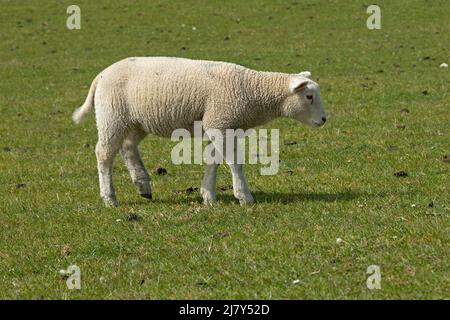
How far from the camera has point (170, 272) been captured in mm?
7703

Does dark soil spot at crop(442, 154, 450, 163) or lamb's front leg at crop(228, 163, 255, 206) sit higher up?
lamb's front leg at crop(228, 163, 255, 206)

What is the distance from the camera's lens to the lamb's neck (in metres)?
10.3

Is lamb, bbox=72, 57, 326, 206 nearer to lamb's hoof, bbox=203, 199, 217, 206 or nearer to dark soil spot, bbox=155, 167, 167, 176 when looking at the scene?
lamb's hoof, bbox=203, 199, 217, 206

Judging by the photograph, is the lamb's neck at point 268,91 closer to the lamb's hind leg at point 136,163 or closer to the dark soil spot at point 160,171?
the lamb's hind leg at point 136,163

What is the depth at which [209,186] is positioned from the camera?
33.9 ft

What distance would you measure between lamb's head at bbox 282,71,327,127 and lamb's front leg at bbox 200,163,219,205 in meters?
1.14

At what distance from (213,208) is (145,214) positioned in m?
0.79

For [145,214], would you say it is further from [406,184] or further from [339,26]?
[339,26]

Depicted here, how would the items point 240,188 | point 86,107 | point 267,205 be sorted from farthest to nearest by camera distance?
point 86,107, point 240,188, point 267,205

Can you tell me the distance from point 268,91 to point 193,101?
0.94 m

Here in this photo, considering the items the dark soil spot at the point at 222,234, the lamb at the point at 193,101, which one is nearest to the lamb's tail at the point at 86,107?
the lamb at the point at 193,101

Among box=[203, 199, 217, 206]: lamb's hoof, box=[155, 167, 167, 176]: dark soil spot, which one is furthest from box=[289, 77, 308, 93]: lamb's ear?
box=[155, 167, 167, 176]: dark soil spot

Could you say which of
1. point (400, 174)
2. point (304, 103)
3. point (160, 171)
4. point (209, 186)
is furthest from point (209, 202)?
point (400, 174)

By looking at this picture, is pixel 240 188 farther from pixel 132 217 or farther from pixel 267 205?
pixel 132 217
